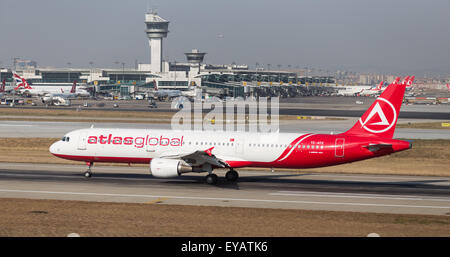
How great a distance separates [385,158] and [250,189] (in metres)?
23.4

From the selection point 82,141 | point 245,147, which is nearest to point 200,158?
point 245,147

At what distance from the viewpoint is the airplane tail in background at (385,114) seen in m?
40.5

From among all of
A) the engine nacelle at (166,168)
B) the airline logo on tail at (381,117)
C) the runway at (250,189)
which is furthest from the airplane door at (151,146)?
the airline logo on tail at (381,117)

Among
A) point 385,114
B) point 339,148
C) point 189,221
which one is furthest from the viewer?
point 385,114

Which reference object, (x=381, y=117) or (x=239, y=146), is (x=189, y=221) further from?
(x=381, y=117)

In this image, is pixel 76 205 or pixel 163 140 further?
pixel 163 140

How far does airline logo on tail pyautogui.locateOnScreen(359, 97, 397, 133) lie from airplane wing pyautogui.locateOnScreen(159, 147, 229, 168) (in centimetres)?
1066

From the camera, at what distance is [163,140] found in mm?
42438

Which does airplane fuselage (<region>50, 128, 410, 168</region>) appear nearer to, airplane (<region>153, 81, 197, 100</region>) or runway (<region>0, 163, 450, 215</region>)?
runway (<region>0, 163, 450, 215</region>)

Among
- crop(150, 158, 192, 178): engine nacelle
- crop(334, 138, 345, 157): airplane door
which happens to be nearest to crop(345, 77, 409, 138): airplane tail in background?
crop(334, 138, 345, 157): airplane door

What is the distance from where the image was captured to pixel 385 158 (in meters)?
57.8
